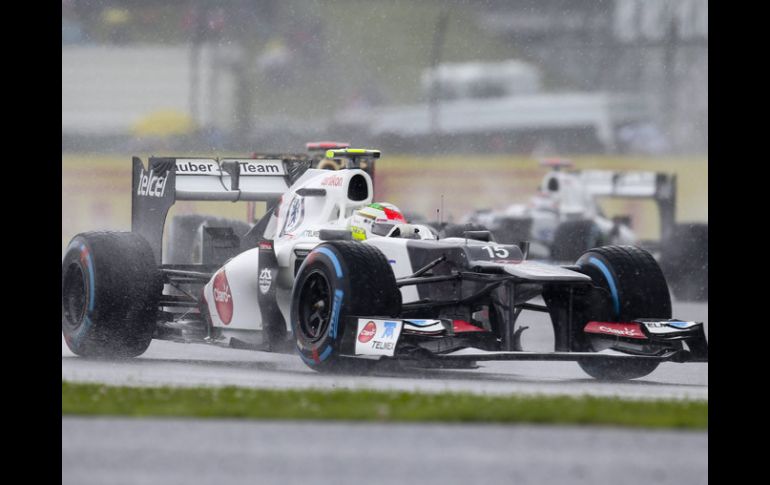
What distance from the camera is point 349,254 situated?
38.2 ft

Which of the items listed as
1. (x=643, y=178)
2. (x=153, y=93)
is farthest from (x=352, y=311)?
(x=153, y=93)

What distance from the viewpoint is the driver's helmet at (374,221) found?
12.9m

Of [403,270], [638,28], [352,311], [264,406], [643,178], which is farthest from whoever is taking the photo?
[638,28]

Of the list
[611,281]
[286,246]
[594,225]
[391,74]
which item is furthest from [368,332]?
[391,74]

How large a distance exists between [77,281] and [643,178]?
15.6 metres

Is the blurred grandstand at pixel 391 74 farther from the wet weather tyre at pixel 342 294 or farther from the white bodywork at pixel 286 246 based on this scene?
the wet weather tyre at pixel 342 294

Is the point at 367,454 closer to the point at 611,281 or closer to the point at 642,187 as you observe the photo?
the point at 611,281

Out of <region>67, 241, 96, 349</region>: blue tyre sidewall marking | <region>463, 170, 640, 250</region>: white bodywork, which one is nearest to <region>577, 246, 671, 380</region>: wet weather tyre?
<region>67, 241, 96, 349</region>: blue tyre sidewall marking

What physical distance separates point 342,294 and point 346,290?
47 millimetres

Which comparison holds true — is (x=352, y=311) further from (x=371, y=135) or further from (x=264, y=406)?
(x=371, y=135)

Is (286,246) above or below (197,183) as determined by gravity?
below

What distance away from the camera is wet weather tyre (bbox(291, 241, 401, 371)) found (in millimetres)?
11539

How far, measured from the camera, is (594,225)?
24.3m

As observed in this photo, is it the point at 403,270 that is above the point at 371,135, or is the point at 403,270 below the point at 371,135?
below
